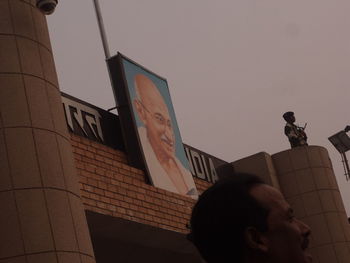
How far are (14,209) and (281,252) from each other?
7.98 m

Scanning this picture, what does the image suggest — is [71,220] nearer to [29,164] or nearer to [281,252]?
[29,164]

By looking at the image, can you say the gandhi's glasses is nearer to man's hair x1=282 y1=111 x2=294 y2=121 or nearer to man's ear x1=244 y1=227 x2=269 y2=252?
man's hair x1=282 y1=111 x2=294 y2=121

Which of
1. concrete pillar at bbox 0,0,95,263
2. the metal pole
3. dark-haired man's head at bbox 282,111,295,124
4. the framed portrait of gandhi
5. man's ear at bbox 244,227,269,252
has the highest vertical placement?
the metal pole

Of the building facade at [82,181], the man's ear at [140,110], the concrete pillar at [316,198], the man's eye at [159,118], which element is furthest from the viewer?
the concrete pillar at [316,198]

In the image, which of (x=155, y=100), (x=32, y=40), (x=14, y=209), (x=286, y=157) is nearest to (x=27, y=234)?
(x=14, y=209)

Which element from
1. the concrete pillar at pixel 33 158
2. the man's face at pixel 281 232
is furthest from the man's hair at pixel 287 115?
the man's face at pixel 281 232

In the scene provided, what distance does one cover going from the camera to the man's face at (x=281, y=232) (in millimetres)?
2613

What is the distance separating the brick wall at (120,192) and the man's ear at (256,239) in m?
11.5

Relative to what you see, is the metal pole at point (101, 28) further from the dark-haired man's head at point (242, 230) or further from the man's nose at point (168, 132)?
the dark-haired man's head at point (242, 230)

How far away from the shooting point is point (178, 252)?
715 inches

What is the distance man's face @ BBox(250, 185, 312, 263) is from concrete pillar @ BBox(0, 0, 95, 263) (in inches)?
306

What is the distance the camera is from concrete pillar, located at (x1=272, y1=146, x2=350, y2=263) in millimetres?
21328

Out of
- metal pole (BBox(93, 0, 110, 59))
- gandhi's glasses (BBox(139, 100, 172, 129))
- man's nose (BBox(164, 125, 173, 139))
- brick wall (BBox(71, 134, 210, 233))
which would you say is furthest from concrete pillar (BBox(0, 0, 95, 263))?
metal pole (BBox(93, 0, 110, 59))

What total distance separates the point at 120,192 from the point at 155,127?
2.30m
